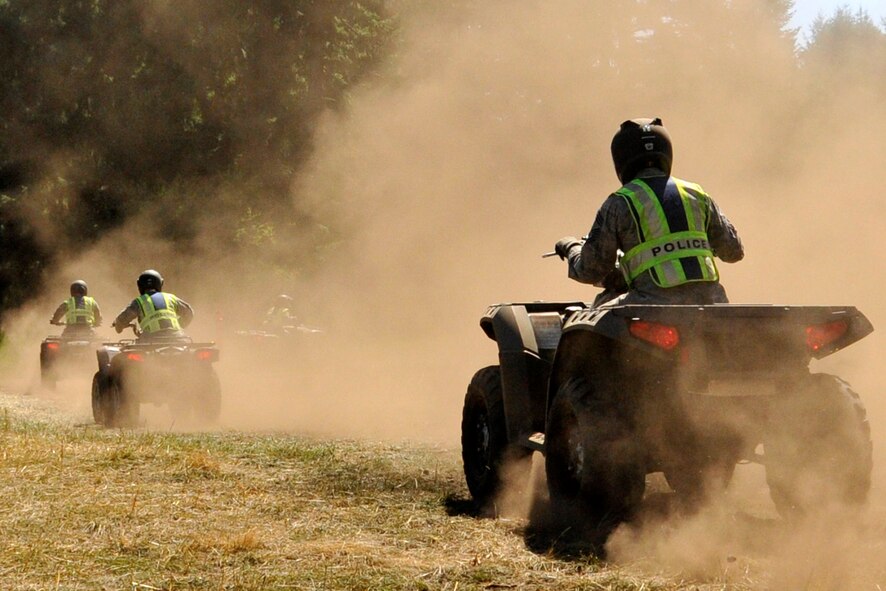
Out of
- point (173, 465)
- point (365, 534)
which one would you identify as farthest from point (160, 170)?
point (365, 534)

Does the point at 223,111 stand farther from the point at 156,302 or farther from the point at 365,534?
the point at 365,534

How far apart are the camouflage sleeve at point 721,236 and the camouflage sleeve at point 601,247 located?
1.91 feet

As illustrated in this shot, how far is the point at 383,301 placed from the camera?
30922 millimetres

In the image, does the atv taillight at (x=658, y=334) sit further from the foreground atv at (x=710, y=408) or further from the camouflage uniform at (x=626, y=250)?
the camouflage uniform at (x=626, y=250)

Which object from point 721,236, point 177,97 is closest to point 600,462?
point 721,236

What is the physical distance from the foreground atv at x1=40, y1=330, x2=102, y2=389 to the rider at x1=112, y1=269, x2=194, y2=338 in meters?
6.88

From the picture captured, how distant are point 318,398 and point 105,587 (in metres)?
13.6

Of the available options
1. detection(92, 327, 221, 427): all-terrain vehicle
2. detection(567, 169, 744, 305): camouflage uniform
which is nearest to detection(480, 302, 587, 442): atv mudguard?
detection(567, 169, 744, 305): camouflage uniform

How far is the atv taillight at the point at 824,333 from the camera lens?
6125mm

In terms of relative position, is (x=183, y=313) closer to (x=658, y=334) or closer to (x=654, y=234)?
(x=654, y=234)

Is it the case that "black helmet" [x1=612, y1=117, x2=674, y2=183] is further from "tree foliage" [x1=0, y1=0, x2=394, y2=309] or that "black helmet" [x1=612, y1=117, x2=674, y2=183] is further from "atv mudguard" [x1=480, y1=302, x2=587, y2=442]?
"tree foliage" [x1=0, y1=0, x2=394, y2=309]

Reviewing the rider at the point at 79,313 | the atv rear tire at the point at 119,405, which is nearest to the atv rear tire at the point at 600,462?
the atv rear tire at the point at 119,405

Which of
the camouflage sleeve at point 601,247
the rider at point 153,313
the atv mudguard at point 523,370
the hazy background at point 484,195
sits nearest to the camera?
the camouflage sleeve at point 601,247

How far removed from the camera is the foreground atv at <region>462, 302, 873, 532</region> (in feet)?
19.7
